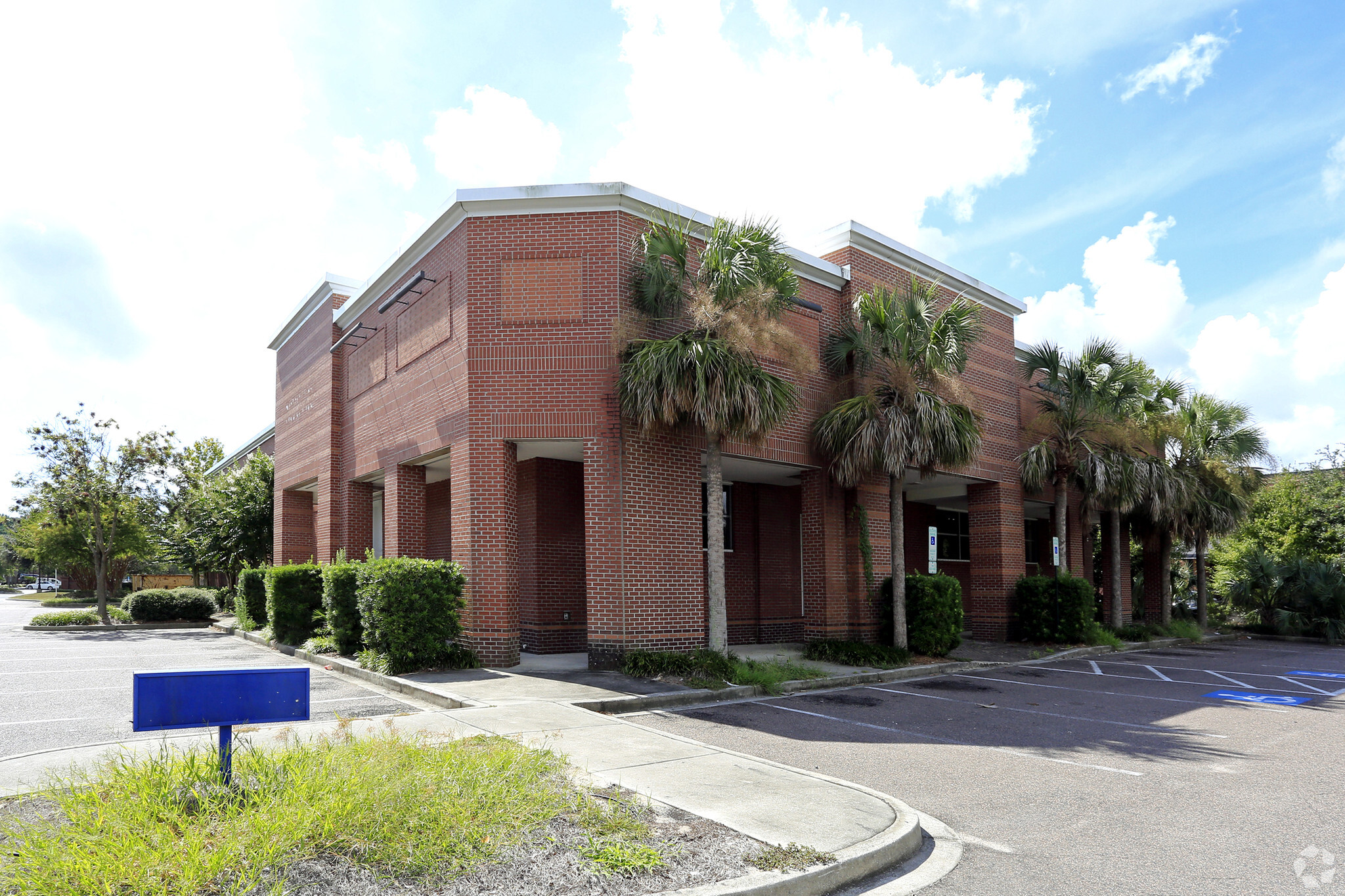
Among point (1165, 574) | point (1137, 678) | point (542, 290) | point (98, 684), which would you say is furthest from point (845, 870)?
point (1165, 574)

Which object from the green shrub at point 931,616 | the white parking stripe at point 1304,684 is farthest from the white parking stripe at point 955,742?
the white parking stripe at point 1304,684

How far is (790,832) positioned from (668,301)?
10.5 metres

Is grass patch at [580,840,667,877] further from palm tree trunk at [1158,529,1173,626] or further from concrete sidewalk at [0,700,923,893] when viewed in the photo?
palm tree trunk at [1158,529,1173,626]

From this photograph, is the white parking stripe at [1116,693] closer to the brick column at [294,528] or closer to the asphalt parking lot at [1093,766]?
the asphalt parking lot at [1093,766]

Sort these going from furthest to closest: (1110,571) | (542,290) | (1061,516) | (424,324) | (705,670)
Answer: (1110,571) < (1061,516) < (424,324) < (542,290) < (705,670)

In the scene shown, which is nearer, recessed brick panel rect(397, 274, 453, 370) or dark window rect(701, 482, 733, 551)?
recessed brick panel rect(397, 274, 453, 370)

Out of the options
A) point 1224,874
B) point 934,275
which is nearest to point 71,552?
point 934,275

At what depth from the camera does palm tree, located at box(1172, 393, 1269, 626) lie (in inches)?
1002

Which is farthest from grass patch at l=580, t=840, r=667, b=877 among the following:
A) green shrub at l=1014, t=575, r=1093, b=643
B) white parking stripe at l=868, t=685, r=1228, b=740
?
green shrub at l=1014, t=575, r=1093, b=643

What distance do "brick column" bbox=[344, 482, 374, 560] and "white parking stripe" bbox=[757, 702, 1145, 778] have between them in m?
12.1

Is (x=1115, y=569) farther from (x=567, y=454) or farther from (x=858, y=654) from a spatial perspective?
(x=567, y=454)

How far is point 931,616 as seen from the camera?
659 inches

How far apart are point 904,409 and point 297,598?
1363 centimetres

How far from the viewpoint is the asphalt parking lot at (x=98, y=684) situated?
8906mm
